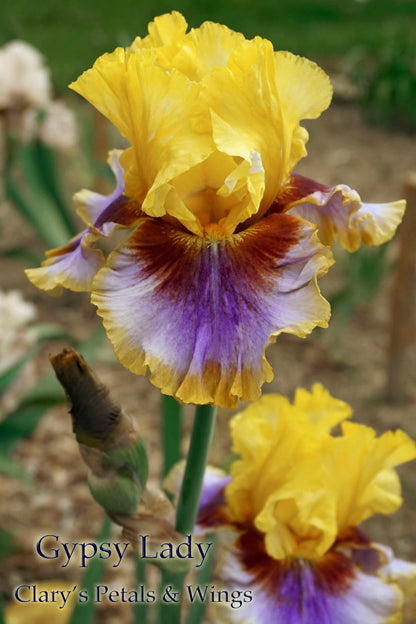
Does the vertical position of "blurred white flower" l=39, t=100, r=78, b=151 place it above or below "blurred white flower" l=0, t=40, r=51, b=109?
below

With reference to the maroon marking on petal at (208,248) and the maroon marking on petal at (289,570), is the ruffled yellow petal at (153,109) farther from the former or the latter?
the maroon marking on petal at (289,570)

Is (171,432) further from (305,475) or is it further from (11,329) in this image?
(11,329)

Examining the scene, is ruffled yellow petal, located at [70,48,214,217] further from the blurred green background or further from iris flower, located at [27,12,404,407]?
the blurred green background

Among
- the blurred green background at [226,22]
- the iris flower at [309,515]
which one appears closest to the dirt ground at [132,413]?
the iris flower at [309,515]

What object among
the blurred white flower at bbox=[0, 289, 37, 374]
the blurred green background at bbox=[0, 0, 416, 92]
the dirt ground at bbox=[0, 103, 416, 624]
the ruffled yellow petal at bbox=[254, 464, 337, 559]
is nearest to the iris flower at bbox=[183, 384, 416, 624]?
the ruffled yellow petal at bbox=[254, 464, 337, 559]

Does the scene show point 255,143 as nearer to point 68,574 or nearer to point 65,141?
point 68,574

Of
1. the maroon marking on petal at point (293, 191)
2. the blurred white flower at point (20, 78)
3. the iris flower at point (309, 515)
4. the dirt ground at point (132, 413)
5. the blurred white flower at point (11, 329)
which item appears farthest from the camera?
the blurred white flower at point (20, 78)

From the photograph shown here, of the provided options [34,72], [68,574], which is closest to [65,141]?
[34,72]
